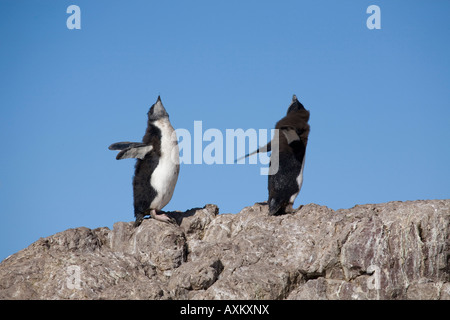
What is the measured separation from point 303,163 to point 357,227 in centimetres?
150

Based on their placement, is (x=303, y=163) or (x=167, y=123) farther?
(x=167, y=123)

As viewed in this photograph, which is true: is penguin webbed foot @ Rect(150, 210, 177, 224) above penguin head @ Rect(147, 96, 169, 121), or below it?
below

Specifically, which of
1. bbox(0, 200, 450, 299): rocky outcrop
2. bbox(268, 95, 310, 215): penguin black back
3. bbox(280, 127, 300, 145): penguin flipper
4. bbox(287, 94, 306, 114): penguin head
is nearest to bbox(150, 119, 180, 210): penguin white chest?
bbox(0, 200, 450, 299): rocky outcrop

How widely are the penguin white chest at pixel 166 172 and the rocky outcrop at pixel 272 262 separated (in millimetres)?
762

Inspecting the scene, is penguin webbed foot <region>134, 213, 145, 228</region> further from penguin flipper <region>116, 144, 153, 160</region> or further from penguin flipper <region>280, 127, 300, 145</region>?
penguin flipper <region>280, 127, 300, 145</region>

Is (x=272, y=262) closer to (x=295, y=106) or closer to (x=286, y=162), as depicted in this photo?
(x=286, y=162)

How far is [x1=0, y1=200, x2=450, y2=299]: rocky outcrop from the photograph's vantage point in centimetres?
654

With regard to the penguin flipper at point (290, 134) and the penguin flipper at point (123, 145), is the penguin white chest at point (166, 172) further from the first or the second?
the penguin flipper at point (290, 134)

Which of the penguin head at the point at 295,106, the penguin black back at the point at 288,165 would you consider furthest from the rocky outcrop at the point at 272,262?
the penguin head at the point at 295,106

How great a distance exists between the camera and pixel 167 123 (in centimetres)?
884

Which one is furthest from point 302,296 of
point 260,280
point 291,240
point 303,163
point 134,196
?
point 134,196

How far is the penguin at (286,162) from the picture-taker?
8047mm

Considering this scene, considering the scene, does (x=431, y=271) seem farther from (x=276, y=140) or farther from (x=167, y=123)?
(x=167, y=123)
